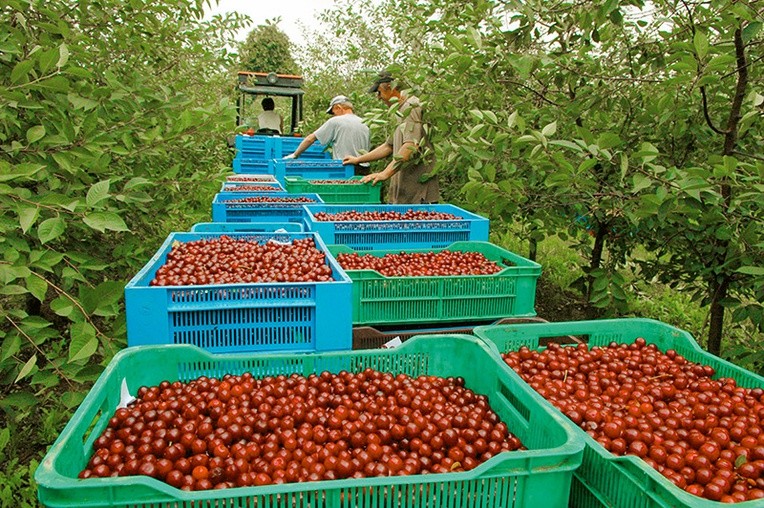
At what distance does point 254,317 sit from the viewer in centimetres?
256

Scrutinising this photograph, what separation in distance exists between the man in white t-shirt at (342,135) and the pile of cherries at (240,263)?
4197mm

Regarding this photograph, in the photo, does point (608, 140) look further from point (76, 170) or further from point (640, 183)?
point (76, 170)

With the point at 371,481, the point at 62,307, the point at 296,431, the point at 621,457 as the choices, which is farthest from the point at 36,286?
the point at 621,457

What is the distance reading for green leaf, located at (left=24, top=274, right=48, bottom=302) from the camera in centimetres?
189

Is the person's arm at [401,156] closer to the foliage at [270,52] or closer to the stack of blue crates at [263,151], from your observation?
the stack of blue crates at [263,151]

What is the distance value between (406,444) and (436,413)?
0.60 ft

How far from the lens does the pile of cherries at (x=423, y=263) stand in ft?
11.6

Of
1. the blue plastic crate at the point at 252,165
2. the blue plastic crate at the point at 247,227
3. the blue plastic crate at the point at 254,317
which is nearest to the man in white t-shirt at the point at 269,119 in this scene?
the blue plastic crate at the point at 252,165

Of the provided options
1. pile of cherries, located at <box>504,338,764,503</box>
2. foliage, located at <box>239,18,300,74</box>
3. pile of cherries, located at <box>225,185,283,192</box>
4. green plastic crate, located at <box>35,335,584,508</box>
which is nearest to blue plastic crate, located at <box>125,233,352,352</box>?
green plastic crate, located at <box>35,335,584,508</box>

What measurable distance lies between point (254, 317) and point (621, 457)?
1671mm

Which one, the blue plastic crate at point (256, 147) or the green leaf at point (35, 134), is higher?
the green leaf at point (35, 134)

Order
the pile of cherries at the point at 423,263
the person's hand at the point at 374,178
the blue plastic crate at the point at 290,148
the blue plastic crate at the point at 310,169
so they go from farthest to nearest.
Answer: the blue plastic crate at the point at 290,148 < the blue plastic crate at the point at 310,169 < the person's hand at the point at 374,178 < the pile of cherries at the point at 423,263

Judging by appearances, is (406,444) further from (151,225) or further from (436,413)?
(151,225)

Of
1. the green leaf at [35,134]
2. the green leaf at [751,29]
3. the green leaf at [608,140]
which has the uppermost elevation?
the green leaf at [751,29]
